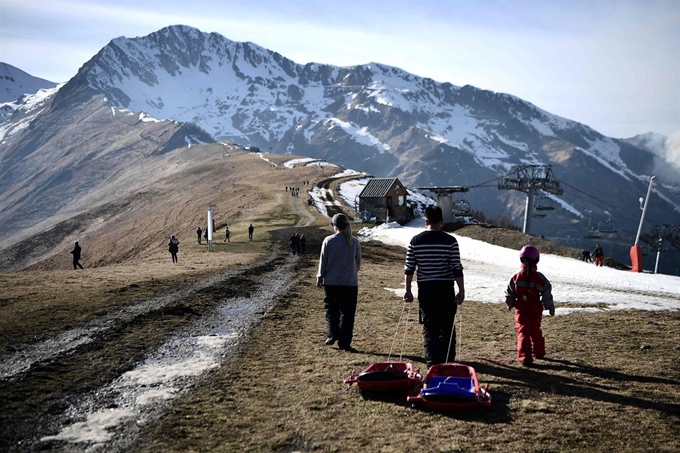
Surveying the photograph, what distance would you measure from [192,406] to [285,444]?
6.40 feet

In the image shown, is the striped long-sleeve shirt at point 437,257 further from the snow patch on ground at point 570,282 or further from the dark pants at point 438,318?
the snow patch on ground at point 570,282

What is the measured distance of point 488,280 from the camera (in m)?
25.7

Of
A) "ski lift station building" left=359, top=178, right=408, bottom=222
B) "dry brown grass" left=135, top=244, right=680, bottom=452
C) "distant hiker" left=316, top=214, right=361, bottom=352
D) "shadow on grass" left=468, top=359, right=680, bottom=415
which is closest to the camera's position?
"dry brown grass" left=135, top=244, right=680, bottom=452

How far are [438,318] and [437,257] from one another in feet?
3.47

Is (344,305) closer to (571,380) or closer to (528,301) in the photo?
(528,301)

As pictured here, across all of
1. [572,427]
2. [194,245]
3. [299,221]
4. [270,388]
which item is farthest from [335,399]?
[299,221]

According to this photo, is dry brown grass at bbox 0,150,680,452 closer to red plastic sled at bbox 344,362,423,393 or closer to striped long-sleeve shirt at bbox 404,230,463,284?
red plastic sled at bbox 344,362,423,393

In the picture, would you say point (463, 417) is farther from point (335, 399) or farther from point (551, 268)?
point (551, 268)

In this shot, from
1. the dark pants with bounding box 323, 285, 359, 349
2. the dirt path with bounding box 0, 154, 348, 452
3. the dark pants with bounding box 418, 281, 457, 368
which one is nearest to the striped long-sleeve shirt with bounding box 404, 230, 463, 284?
the dark pants with bounding box 418, 281, 457, 368

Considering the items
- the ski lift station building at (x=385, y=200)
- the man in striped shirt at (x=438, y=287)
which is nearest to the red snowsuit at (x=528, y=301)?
the man in striped shirt at (x=438, y=287)

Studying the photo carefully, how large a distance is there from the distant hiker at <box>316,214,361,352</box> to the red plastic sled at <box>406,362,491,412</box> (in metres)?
3.32

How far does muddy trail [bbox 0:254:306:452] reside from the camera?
684 cm

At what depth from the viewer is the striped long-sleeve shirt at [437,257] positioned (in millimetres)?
9172

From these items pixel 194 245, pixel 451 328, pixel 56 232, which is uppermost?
pixel 451 328
